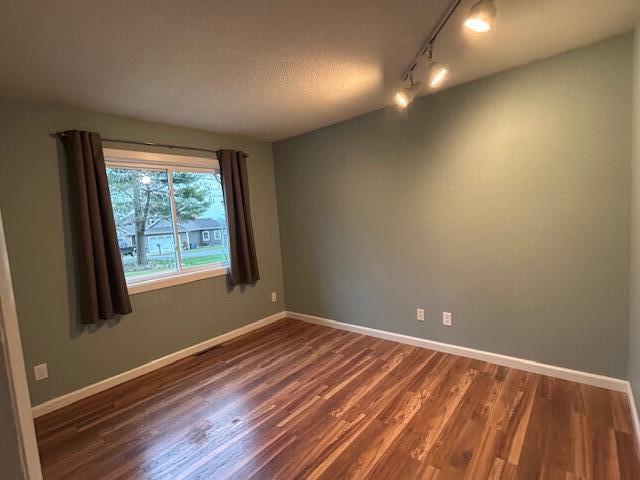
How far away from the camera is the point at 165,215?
3244 millimetres

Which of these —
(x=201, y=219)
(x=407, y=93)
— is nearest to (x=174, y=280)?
(x=201, y=219)

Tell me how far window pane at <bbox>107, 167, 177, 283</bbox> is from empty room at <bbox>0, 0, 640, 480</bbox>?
0.02 m

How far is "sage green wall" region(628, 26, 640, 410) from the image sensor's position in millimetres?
1805

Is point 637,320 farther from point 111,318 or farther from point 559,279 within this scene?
point 111,318

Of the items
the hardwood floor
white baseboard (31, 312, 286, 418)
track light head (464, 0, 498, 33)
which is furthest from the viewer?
white baseboard (31, 312, 286, 418)

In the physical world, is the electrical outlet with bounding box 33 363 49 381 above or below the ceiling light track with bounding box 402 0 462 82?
below

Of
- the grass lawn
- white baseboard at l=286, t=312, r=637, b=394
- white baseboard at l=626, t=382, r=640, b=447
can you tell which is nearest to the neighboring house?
the grass lawn

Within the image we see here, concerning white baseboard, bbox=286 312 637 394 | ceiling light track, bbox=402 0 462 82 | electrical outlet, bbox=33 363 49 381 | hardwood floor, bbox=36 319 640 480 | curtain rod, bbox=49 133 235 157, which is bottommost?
hardwood floor, bbox=36 319 640 480

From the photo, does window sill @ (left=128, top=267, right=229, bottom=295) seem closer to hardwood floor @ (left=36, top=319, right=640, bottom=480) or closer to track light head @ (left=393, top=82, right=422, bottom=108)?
hardwood floor @ (left=36, top=319, right=640, bottom=480)

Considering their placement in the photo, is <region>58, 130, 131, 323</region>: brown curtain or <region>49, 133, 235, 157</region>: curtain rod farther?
A: <region>49, 133, 235, 157</region>: curtain rod

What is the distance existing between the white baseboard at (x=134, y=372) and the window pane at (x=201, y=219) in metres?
0.83

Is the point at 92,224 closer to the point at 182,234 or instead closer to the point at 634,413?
the point at 182,234

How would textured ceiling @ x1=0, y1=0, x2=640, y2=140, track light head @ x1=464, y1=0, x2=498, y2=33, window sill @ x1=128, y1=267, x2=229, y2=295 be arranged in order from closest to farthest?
1. track light head @ x1=464, y1=0, x2=498, y2=33
2. textured ceiling @ x1=0, y1=0, x2=640, y2=140
3. window sill @ x1=128, y1=267, x2=229, y2=295

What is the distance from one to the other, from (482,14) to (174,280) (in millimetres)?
3108
